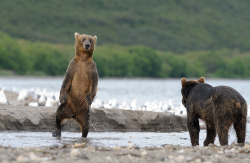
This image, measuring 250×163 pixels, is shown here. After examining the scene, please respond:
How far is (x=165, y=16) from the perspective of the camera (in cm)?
17375

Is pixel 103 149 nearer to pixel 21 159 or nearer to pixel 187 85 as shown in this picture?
pixel 21 159

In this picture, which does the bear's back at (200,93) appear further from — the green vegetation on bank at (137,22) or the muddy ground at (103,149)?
the green vegetation on bank at (137,22)

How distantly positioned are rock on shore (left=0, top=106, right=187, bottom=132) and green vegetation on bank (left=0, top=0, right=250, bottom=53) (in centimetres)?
13311

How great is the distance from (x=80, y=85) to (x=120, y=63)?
92.1 m

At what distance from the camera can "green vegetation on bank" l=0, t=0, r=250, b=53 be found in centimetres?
15486

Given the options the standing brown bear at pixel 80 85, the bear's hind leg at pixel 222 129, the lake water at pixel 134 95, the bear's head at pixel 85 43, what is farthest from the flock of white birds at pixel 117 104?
the bear's hind leg at pixel 222 129

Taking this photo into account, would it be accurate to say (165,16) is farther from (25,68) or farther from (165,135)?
(165,135)

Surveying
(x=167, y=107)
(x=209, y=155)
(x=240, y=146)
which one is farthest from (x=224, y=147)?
(x=167, y=107)

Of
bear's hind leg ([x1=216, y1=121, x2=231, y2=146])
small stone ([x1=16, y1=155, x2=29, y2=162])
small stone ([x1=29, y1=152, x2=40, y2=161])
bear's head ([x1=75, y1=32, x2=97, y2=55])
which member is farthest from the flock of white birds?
small stone ([x1=16, y1=155, x2=29, y2=162])

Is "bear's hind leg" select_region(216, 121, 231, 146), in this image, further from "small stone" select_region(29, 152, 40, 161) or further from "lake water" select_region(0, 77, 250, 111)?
"lake water" select_region(0, 77, 250, 111)

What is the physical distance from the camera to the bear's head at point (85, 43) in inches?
412

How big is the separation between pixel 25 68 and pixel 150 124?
76.0 meters

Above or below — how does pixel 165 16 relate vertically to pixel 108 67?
above

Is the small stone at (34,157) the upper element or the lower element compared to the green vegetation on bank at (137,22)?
lower
